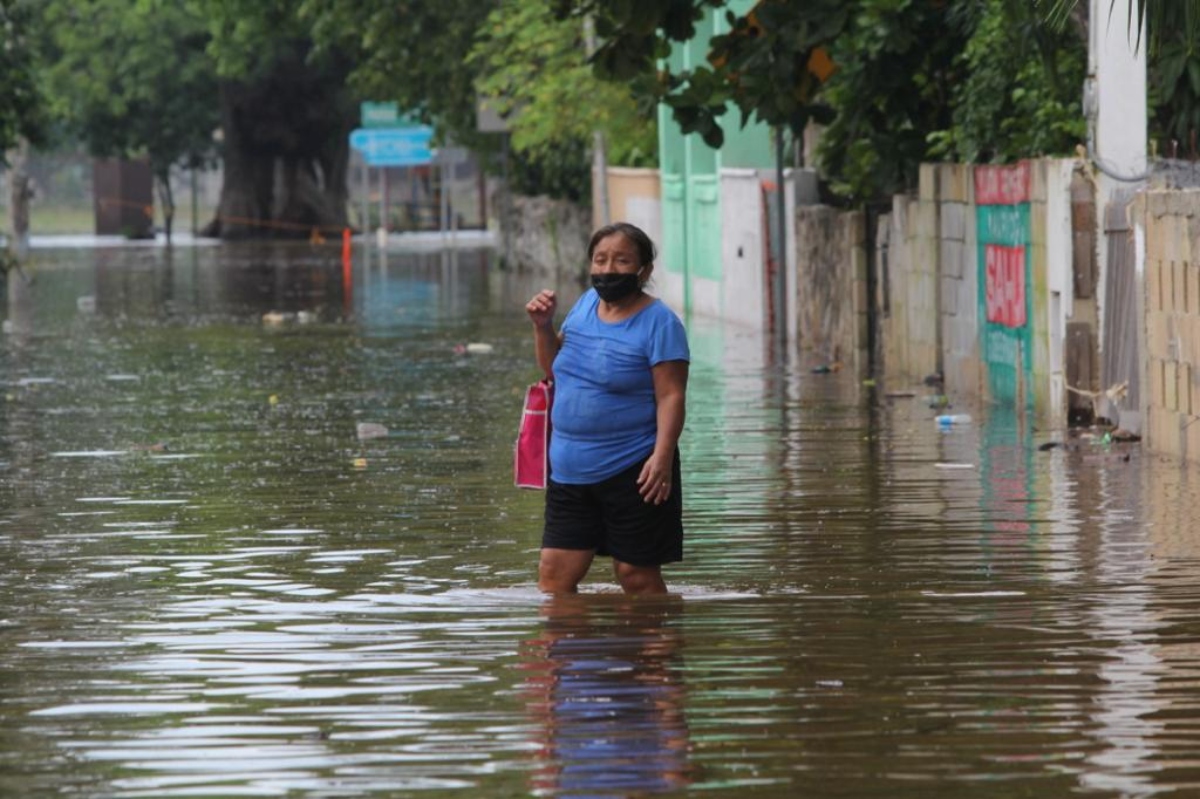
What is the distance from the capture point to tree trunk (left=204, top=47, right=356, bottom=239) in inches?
2985

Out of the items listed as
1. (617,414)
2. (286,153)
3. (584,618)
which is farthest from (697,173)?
(286,153)

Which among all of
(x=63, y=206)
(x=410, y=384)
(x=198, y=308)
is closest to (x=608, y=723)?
(x=410, y=384)

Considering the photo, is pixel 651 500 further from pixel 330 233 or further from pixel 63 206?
pixel 63 206

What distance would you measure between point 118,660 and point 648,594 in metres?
1.94

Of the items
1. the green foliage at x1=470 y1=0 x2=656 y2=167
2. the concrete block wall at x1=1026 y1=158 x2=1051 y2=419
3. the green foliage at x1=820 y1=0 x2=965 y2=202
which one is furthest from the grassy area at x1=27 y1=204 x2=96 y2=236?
the concrete block wall at x1=1026 y1=158 x2=1051 y2=419

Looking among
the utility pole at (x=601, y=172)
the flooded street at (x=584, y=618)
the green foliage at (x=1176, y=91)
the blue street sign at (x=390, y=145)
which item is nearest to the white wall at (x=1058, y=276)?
the flooded street at (x=584, y=618)

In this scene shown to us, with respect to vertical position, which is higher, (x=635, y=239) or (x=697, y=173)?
(x=697, y=173)

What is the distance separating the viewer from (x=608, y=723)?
7.77 metres

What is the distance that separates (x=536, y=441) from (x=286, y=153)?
68.5m

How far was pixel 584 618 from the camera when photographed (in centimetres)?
973

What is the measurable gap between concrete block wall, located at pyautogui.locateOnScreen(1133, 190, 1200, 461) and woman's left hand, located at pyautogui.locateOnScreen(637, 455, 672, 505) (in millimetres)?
6270

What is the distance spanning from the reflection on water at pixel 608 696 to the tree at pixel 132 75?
63.3m

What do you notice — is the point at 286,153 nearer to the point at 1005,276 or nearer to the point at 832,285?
the point at 832,285

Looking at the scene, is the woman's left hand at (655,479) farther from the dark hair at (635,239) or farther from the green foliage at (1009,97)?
the green foliage at (1009,97)
